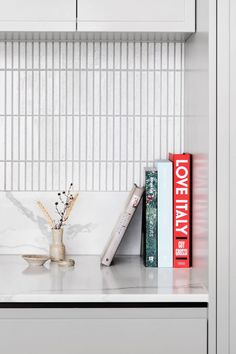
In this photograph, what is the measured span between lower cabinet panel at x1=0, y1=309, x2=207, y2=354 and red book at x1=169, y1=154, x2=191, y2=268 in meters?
0.39

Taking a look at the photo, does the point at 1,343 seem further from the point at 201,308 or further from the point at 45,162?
the point at 45,162

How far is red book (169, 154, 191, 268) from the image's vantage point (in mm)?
2041

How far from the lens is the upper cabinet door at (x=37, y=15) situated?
198 cm

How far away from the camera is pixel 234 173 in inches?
67.1

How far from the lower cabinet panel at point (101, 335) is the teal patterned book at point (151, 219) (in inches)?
15.3

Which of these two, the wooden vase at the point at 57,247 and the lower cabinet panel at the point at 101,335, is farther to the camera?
the wooden vase at the point at 57,247

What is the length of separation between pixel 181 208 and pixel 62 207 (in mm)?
469

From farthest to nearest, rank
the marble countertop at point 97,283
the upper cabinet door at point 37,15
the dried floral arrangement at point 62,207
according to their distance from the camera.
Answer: the dried floral arrangement at point 62,207, the upper cabinet door at point 37,15, the marble countertop at point 97,283

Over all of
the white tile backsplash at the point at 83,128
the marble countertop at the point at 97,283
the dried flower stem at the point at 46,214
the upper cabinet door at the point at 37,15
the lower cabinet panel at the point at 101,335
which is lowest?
A: the lower cabinet panel at the point at 101,335

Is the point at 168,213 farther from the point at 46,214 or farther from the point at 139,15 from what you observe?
the point at 139,15

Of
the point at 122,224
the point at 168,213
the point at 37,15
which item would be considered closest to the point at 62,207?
the point at 122,224

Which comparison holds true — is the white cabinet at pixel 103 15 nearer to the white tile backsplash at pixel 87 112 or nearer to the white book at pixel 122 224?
the white tile backsplash at pixel 87 112

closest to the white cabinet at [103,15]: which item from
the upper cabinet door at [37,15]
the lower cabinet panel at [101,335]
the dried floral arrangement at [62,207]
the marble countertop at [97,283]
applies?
the upper cabinet door at [37,15]

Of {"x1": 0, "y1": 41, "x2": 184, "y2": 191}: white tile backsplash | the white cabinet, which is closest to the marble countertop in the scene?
{"x1": 0, "y1": 41, "x2": 184, "y2": 191}: white tile backsplash
